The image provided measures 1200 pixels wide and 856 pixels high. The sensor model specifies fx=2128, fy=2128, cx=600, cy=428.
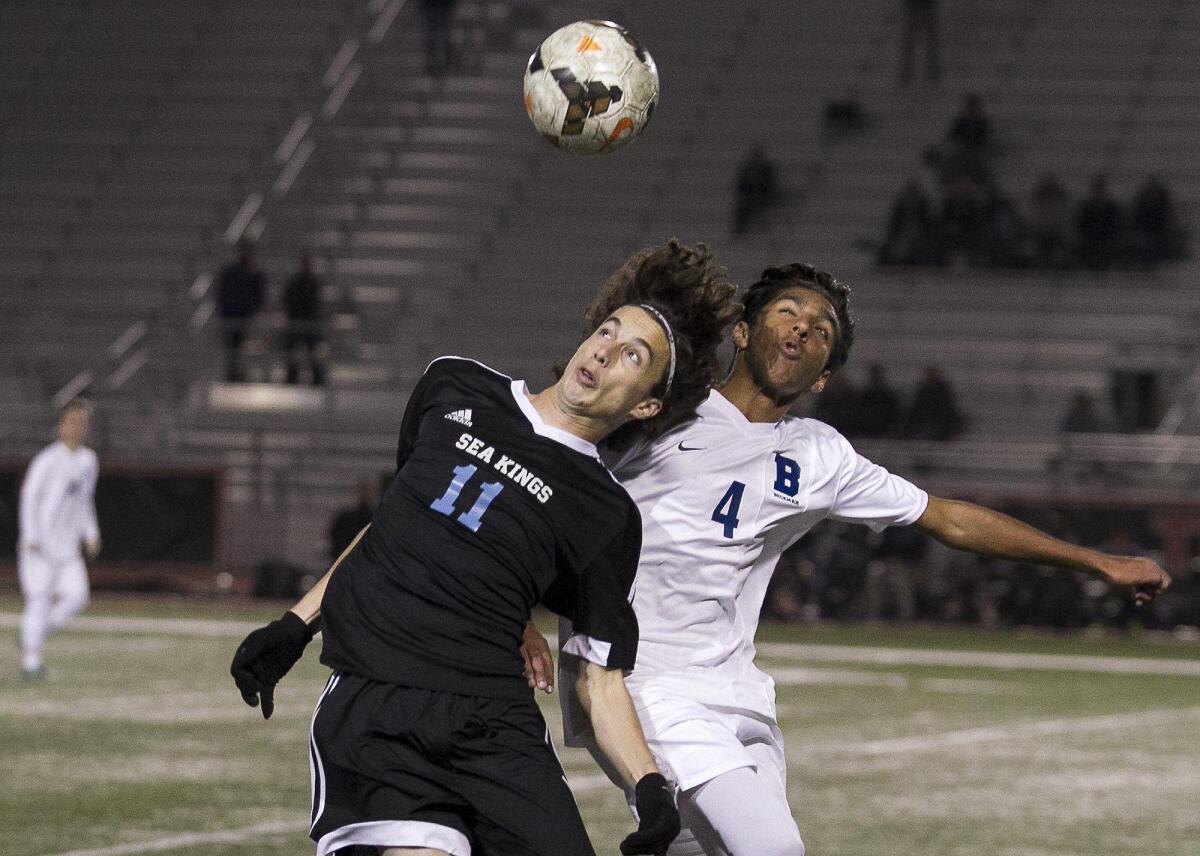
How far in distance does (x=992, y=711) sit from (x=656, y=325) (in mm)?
9466

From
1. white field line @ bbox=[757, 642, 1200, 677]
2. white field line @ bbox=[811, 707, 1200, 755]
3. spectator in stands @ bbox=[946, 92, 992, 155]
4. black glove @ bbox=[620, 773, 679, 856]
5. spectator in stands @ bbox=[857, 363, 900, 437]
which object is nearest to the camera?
black glove @ bbox=[620, 773, 679, 856]

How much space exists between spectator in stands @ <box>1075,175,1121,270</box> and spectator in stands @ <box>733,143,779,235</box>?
4084 mm

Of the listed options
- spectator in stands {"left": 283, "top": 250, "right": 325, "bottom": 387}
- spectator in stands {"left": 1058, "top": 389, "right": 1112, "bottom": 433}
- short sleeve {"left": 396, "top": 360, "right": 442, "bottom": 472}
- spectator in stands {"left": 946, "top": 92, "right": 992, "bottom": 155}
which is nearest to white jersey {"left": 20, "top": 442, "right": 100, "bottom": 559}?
spectator in stands {"left": 283, "top": 250, "right": 325, "bottom": 387}

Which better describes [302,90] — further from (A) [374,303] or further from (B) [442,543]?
(B) [442,543]

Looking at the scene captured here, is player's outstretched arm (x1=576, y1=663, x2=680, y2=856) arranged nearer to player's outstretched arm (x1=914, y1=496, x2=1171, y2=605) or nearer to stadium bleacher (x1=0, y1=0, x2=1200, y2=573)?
player's outstretched arm (x1=914, y1=496, x2=1171, y2=605)

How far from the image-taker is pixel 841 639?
1928 cm

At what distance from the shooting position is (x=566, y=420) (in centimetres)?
482

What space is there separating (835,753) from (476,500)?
7.12 metres

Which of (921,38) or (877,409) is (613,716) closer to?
(877,409)

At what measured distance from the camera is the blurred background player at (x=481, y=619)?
4.55 m

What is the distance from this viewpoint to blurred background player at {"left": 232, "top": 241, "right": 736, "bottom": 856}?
455cm

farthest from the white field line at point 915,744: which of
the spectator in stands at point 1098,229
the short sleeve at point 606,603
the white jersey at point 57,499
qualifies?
the spectator in stands at point 1098,229

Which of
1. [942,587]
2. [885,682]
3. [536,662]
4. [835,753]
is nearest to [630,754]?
[536,662]

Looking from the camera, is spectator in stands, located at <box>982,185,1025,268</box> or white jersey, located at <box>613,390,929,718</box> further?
spectator in stands, located at <box>982,185,1025,268</box>
